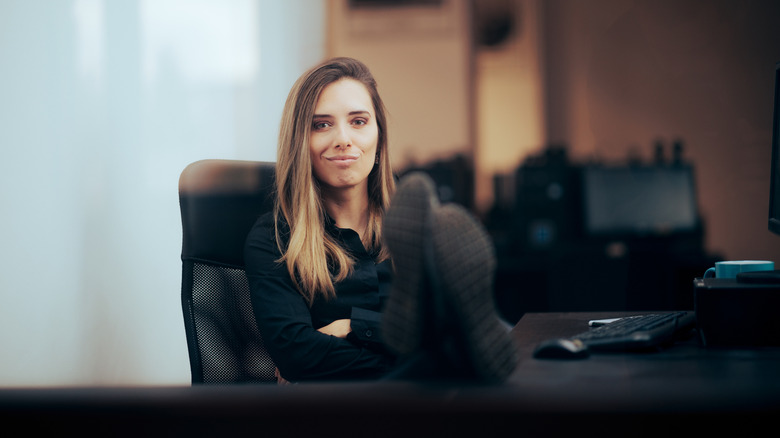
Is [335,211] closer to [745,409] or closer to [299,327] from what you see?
[299,327]

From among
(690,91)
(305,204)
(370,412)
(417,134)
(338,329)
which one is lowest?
(338,329)

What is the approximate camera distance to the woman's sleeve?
44.8 inches

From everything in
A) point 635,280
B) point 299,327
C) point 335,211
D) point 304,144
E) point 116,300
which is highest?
point 304,144

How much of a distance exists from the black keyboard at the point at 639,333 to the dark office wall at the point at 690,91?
3.78 metres

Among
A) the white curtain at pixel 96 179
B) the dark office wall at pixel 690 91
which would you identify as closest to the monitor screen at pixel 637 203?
the dark office wall at pixel 690 91

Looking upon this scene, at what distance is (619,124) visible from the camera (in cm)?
489

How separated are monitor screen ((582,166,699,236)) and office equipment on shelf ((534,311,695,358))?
2946 millimetres

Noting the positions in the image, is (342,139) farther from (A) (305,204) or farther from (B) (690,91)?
(B) (690,91)

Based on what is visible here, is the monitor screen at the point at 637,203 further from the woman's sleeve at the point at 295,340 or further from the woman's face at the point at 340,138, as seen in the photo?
the woman's sleeve at the point at 295,340

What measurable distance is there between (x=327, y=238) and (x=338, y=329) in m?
0.18

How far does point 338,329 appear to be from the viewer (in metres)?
1.23

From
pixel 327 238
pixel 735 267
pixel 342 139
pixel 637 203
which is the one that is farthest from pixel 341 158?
pixel 637 203

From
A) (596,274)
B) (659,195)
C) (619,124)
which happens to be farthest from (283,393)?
(619,124)

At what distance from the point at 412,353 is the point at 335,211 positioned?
0.74 meters
